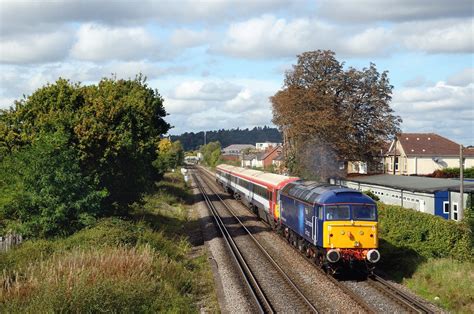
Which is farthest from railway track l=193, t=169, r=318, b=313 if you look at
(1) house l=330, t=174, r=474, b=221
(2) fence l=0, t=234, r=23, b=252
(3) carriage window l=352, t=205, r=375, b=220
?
(1) house l=330, t=174, r=474, b=221

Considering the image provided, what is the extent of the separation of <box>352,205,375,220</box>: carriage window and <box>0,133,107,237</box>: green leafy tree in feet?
33.7

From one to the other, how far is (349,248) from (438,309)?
13.7 feet

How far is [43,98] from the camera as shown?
25953 mm

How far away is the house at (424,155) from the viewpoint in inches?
2849

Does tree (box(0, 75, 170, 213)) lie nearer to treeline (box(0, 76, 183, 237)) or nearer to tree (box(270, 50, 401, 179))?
treeline (box(0, 76, 183, 237))

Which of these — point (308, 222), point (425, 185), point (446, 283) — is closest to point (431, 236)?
point (446, 283)

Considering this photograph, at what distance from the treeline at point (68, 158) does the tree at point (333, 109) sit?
22.5 m

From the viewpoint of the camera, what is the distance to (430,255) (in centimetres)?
2152

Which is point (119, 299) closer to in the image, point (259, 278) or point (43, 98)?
point (259, 278)

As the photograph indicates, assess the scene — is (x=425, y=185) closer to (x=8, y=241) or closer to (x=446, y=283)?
(x=446, y=283)

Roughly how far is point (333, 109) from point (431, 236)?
2959 centimetres

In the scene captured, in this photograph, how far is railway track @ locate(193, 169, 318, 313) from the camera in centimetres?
1650

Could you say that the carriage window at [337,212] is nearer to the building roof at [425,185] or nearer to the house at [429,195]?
the house at [429,195]

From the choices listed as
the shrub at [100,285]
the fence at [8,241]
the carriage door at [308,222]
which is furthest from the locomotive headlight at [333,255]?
the fence at [8,241]
